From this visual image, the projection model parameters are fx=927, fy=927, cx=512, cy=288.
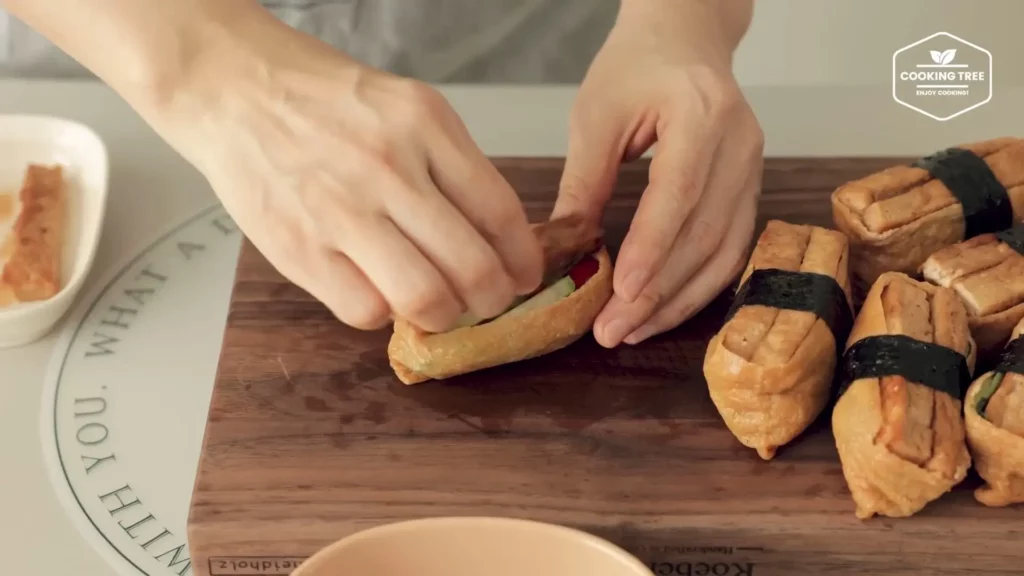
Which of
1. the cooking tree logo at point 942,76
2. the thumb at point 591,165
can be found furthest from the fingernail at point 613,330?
the cooking tree logo at point 942,76

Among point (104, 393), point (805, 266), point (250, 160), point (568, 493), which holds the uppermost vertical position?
point (250, 160)

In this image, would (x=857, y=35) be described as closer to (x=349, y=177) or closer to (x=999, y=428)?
(x=999, y=428)

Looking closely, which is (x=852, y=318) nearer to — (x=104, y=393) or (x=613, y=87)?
(x=613, y=87)

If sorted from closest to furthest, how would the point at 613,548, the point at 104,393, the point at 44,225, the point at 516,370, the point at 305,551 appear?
the point at 613,548 < the point at 305,551 < the point at 516,370 < the point at 104,393 < the point at 44,225

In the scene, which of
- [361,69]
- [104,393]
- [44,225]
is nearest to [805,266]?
[361,69]

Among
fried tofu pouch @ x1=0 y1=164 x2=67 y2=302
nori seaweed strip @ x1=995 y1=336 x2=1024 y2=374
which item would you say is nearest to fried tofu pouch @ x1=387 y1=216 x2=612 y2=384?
nori seaweed strip @ x1=995 y1=336 x2=1024 y2=374

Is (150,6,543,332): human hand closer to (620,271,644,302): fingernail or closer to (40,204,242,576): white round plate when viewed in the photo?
(620,271,644,302): fingernail

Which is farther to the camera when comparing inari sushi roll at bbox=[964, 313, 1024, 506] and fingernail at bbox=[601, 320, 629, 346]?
fingernail at bbox=[601, 320, 629, 346]
